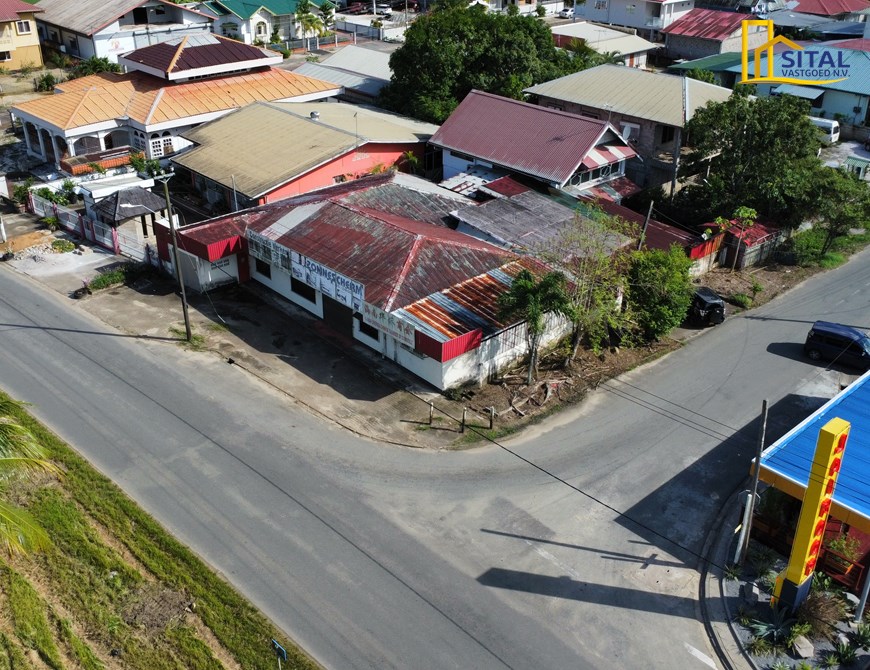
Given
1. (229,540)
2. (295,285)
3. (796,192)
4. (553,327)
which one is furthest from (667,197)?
(229,540)

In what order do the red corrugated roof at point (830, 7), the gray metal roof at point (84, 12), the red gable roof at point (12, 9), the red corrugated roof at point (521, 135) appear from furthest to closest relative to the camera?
the red corrugated roof at point (830, 7)
the gray metal roof at point (84, 12)
the red gable roof at point (12, 9)
the red corrugated roof at point (521, 135)

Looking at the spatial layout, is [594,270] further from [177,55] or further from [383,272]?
[177,55]

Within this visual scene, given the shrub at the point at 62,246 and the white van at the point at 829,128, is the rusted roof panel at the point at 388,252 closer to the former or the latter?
the shrub at the point at 62,246

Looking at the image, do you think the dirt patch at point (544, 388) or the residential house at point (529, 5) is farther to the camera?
the residential house at point (529, 5)

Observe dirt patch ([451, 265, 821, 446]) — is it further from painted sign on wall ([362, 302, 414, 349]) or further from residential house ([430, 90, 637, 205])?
residential house ([430, 90, 637, 205])

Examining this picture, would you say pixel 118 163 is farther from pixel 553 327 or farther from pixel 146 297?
pixel 553 327

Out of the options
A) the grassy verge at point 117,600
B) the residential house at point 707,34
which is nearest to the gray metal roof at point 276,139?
the grassy verge at point 117,600

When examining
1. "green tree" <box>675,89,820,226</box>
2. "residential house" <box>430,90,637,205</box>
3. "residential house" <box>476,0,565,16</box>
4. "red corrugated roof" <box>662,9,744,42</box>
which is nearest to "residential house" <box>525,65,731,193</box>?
"residential house" <box>430,90,637,205</box>
